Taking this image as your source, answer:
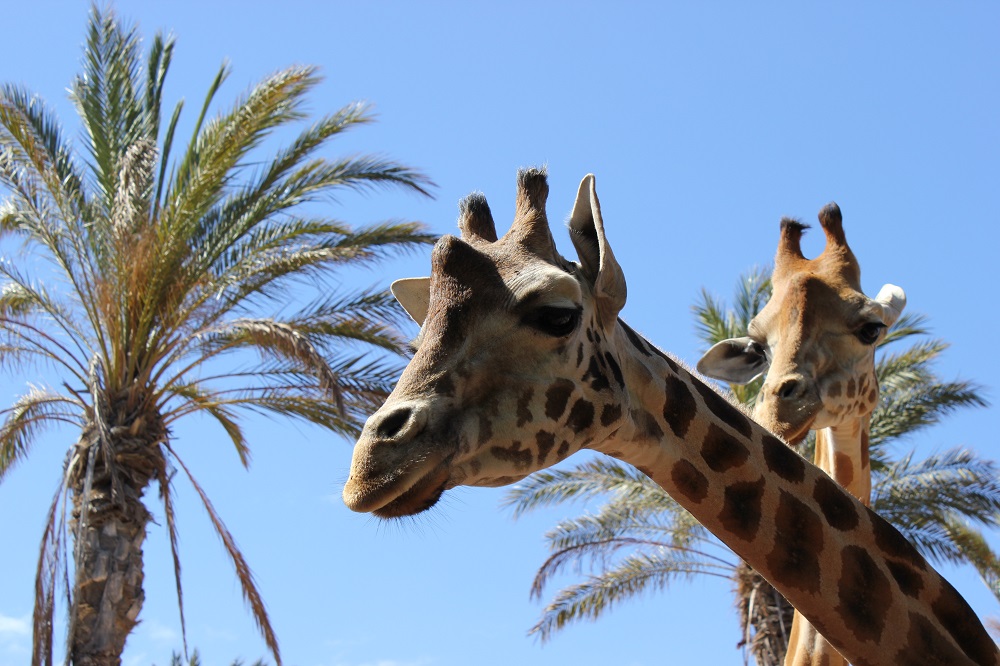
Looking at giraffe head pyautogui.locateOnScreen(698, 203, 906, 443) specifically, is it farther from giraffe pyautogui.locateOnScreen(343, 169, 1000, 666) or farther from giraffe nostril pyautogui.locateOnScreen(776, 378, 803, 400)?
giraffe pyautogui.locateOnScreen(343, 169, 1000, 666)

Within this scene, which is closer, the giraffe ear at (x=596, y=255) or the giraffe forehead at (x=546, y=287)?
the giraffe forehead at (x=546, y=287)

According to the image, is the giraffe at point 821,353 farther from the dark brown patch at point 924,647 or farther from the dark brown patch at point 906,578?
the dark brown patch at point 924,647

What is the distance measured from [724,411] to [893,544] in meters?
0.80

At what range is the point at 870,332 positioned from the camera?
25.1 feet

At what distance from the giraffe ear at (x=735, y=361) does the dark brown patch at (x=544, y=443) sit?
3.90 m

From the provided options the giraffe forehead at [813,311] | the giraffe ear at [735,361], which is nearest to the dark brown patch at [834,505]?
the giraffe forehead at [813,311]

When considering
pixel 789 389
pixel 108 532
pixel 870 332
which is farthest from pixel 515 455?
pixel 108 532

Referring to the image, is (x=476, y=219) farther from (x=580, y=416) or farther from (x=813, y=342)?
(x=813, y=342)

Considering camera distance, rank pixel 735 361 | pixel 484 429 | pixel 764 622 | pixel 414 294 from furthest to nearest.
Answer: pixel 764 622 → pixel 735 361 → pixel 414 294 → pixel 484 429

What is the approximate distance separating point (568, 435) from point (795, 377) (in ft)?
10.3

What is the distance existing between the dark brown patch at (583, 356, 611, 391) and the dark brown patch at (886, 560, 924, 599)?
1.35 m

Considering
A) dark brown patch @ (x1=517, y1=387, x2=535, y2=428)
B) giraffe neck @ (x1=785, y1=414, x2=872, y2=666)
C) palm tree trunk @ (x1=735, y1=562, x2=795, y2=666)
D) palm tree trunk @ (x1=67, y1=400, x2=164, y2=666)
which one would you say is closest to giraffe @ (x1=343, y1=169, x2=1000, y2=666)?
dark brown patch @ (x1=517, y1=387, x2=535, y2=428)

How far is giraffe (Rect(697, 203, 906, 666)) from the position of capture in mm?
7117

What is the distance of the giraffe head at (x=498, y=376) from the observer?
3.75m
